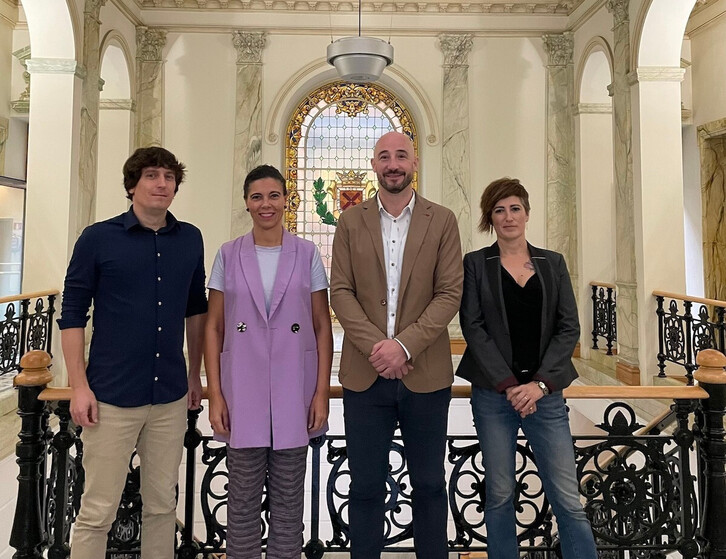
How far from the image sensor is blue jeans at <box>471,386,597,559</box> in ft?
6.96

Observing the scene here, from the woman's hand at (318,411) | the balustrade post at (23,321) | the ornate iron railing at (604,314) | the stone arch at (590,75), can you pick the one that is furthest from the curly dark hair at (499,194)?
the stone arch at (590,75)

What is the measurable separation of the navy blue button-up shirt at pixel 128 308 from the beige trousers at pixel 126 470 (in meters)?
0.07

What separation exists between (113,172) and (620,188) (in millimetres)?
7909

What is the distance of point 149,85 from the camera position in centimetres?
864

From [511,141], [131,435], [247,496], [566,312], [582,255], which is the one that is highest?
[511,141]

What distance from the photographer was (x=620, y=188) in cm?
718

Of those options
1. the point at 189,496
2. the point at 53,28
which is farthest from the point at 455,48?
the point at 189,496

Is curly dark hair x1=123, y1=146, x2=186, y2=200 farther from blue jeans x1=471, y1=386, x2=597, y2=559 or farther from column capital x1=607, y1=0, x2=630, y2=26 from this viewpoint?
column capital x1=607, y1=0, x2=630, y2=26

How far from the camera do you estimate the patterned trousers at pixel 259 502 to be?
201 centimetres

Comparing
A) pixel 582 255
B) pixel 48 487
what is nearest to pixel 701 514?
pixel 48 487

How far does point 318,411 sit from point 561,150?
805 centimetres

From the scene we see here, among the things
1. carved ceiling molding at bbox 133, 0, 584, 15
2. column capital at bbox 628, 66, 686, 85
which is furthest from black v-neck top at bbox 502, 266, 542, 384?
carved ceiling molding at bbox 133, 0, 584, 15

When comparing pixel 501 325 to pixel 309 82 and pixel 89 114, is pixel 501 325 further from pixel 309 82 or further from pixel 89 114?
pixel 309 82

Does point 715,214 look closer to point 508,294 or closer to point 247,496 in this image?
point 508,294
